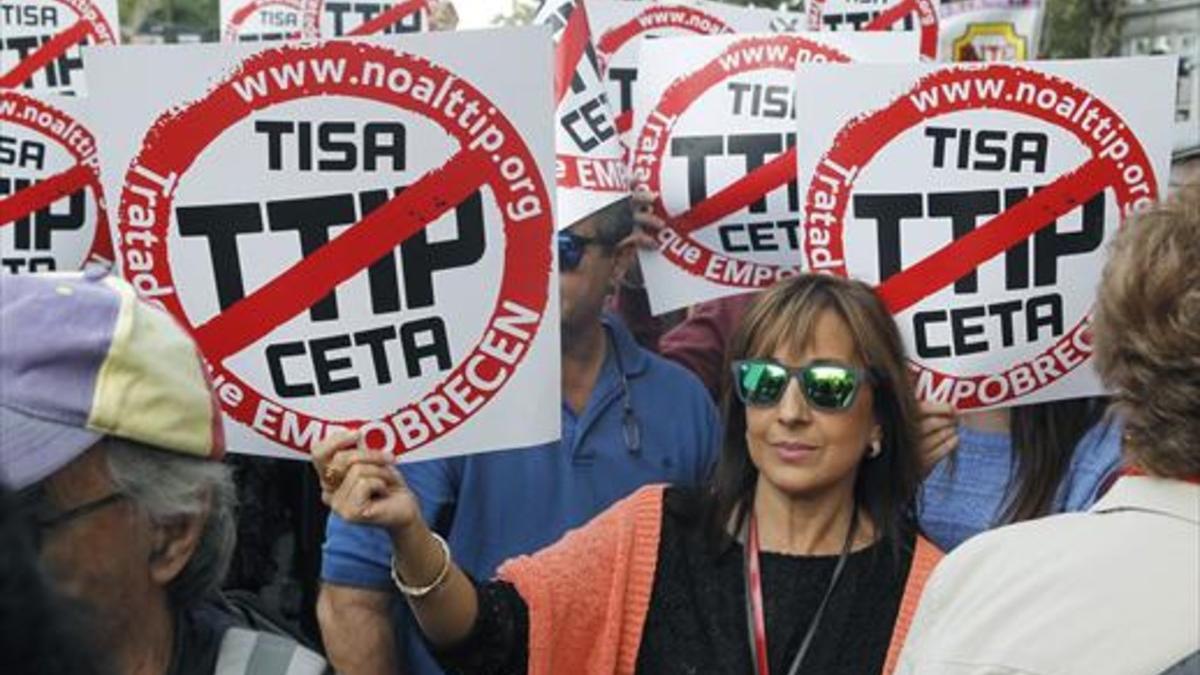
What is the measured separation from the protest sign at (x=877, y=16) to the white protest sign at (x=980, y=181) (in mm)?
2083

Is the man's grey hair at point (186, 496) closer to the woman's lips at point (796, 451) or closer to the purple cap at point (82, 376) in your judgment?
the purple cap at point (82, 376)

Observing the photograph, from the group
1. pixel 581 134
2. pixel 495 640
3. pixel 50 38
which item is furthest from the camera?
pixel 50 38

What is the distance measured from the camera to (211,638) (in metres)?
2.01

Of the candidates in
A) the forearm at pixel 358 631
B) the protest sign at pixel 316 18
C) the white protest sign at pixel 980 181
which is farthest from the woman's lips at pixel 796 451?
the protest sign at pixel 316 18

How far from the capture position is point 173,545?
196cm

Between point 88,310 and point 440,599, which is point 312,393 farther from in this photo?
point 88,310

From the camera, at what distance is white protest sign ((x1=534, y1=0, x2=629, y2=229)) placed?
152 inches

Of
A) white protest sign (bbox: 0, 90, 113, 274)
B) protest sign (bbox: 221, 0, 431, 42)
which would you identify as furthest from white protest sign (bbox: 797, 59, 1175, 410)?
protest sign (bbox: 221, 0, 431, 42)

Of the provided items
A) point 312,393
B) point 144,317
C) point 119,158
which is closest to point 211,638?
point 144,317

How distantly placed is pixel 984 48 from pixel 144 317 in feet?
17.6

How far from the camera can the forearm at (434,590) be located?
2434mm

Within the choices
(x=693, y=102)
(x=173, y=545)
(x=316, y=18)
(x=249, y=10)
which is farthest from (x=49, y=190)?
(x=249, y=10)

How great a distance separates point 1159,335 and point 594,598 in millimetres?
1023

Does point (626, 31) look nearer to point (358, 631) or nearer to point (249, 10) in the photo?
point (249, 10)
